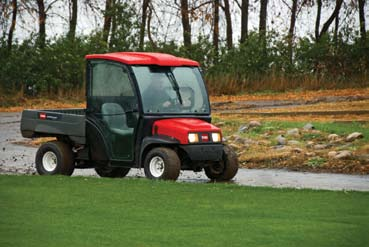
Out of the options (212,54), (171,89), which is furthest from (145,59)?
(212,54)

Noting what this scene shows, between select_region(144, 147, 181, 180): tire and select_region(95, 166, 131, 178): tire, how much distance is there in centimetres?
211

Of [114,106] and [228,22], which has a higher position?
[228,22]

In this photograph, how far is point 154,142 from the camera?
17453 mm

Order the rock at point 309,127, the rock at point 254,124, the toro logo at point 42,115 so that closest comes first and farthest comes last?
the toro logo at point 42,115 → the rock at point 309,127 → the rock at point 254,124

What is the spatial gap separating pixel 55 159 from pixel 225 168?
9.70 ft

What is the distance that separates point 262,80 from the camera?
140 feet

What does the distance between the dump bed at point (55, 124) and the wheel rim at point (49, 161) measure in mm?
364

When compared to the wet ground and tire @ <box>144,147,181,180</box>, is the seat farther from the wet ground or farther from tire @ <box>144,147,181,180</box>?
the wet ground

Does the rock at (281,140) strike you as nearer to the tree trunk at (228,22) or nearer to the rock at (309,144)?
the rock at (309,144)

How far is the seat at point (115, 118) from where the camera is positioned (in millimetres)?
18047

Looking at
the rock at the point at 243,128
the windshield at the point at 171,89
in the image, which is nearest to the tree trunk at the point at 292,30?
the rock at the point at 243,128

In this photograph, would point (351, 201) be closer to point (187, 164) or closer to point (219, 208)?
point (219, 208)

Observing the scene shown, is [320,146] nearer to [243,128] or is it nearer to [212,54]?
[243,128]

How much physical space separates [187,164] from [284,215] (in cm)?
544
